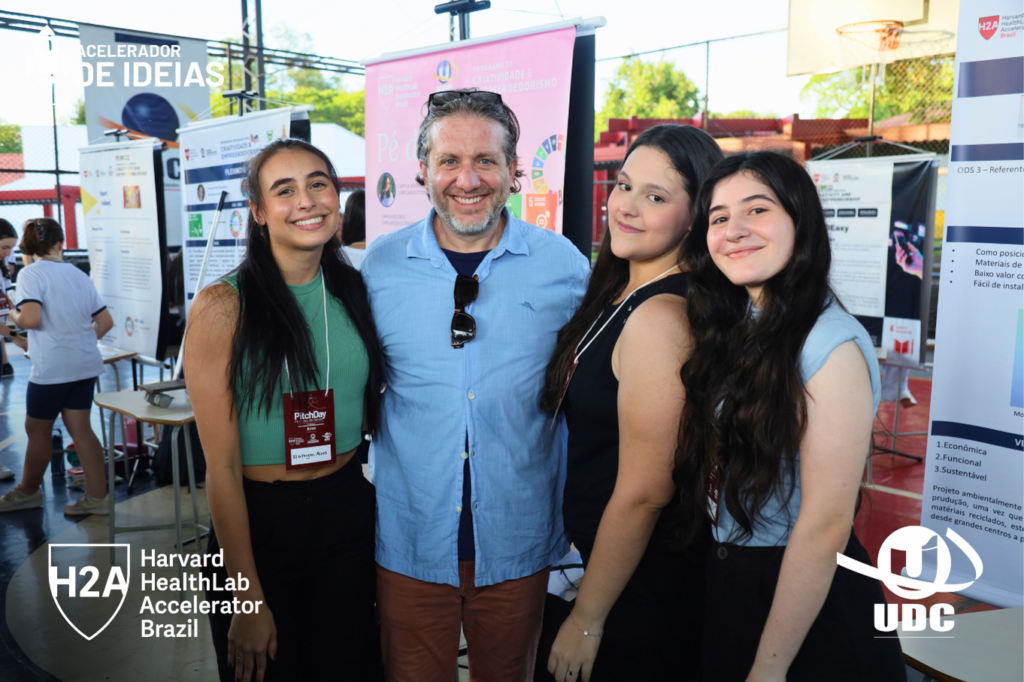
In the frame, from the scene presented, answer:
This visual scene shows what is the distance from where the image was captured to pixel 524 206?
3.37 m

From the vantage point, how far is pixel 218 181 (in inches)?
193

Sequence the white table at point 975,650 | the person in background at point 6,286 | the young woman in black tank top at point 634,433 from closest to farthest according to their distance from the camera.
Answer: the young woman in black tank top at point 634,433 → the white table at point 975,650 → the person in background at point 6,286

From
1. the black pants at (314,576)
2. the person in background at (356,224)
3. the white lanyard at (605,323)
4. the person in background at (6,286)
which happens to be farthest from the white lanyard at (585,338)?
the person in background at (6,286)

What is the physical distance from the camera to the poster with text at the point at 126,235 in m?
5.30

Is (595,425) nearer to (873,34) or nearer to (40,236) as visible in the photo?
(40,236)

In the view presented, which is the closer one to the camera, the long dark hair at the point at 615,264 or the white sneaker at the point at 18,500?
the long dark hair at the point at 615,264

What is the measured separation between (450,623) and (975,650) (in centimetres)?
121

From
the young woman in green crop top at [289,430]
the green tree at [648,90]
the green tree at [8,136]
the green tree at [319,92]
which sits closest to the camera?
the young woman in green crop top at [289,430]

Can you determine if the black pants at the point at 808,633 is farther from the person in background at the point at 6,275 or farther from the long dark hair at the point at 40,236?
the person in background at the point at 6,275

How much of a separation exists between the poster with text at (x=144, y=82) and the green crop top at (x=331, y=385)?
18.2ft

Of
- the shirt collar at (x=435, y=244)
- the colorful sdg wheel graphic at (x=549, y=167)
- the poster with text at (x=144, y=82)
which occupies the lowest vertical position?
the shirt collar at (x=435, y=244)

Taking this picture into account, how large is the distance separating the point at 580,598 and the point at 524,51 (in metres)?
2.63

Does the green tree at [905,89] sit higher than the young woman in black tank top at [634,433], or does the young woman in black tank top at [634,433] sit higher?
the green tree at [905,89]

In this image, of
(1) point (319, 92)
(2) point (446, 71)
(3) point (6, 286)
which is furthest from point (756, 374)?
(1) point (319, 92)
